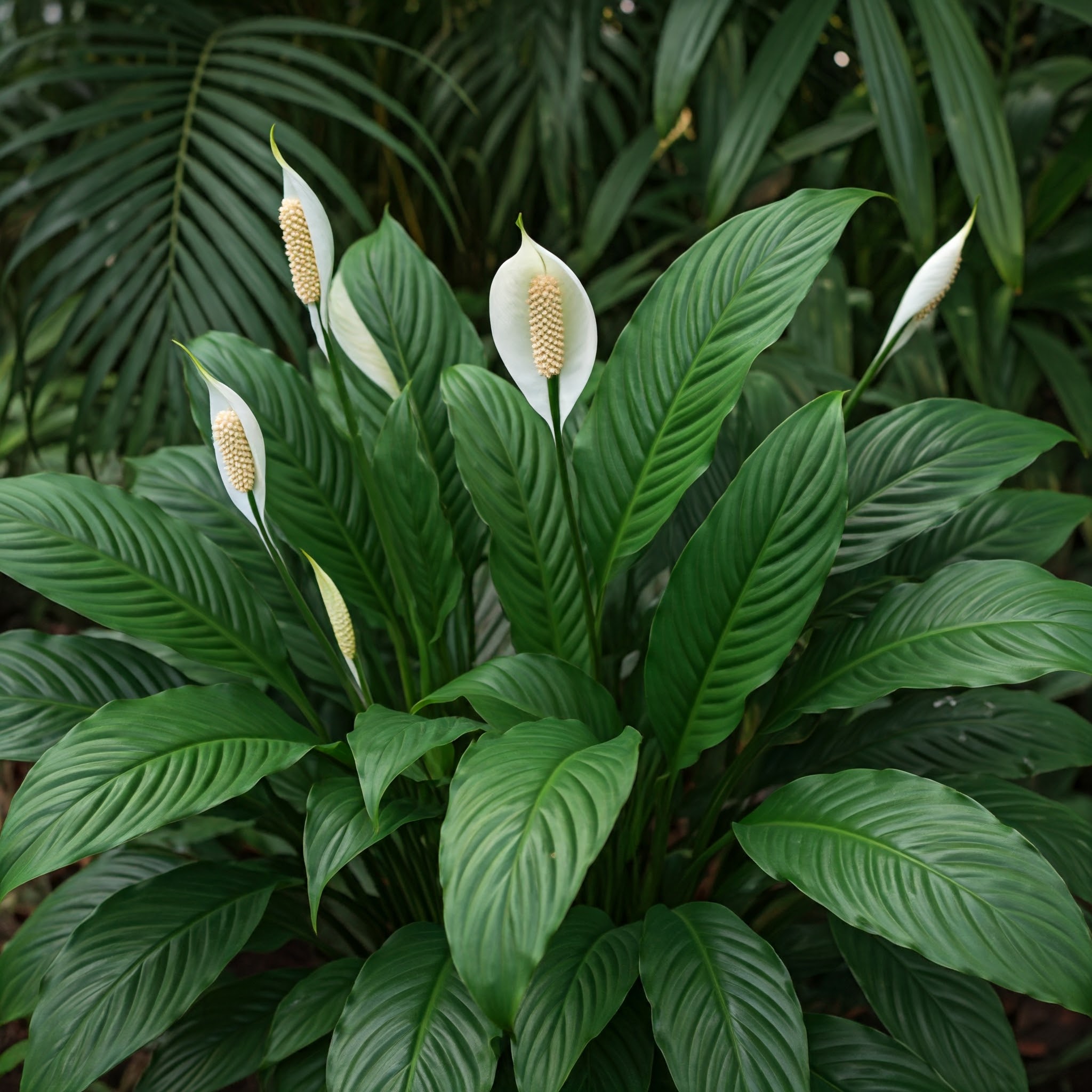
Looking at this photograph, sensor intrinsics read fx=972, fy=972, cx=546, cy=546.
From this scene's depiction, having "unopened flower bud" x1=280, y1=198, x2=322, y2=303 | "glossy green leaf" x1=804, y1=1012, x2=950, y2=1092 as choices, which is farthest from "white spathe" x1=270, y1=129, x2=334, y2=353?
"glossy green leaf" x1=804, y1=1012, x2=950, y2=1092

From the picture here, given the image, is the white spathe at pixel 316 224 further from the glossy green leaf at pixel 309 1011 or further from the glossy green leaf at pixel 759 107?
the glossy green leaf at pixel 759 107

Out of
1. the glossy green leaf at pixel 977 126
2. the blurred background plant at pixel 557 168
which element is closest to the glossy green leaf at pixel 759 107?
the blurred background plant at pixel 557 168

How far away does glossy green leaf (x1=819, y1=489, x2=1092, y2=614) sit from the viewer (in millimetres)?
931

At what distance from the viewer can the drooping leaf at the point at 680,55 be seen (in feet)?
3.97

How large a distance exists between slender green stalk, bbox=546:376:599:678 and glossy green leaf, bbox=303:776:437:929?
0.20 metres

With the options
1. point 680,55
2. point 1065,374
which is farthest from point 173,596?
point 1065,374

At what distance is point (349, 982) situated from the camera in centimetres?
82

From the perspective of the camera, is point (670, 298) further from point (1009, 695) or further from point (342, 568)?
point (1009, 695)

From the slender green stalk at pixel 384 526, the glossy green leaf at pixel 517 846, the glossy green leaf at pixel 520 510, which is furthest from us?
the glossy green leaf at pixel 520 510

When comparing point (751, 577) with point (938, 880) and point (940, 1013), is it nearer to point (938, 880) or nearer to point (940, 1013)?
point (938, 880)

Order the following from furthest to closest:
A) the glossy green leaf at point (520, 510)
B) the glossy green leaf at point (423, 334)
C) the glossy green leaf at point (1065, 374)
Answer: the glossy green leaf at point (1065, 374), the glossy green leaf at point (423, 334), the glossy green leaf at point (520, 510)

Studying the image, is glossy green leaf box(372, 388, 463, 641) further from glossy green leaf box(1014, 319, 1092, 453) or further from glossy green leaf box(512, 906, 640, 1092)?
glossy green leaf box(1014, 319, 1092, 453)

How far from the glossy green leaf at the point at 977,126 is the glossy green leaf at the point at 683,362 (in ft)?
1.43

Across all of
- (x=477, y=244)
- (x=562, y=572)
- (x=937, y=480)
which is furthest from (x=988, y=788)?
(x=477, y=244)
